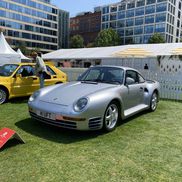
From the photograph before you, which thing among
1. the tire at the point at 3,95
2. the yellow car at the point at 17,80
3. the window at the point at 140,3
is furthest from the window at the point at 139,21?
the tire at the point at 3,95

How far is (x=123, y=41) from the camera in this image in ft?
290

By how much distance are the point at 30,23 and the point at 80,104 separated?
82.2 m

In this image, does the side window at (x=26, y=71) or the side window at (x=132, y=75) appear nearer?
the side window at (x=132, y=75)

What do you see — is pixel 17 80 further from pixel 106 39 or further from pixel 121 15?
pixel 121 15

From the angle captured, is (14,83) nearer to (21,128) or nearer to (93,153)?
(21,128)

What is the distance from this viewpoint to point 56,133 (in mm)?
4727

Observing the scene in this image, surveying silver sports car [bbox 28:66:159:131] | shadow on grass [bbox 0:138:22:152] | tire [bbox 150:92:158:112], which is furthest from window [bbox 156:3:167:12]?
shadow on grass [bbox 0:138:22:152]

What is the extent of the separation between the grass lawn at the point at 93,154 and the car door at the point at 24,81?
8.06 ft

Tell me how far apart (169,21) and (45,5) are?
44.5m

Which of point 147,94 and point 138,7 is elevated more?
point 138,7

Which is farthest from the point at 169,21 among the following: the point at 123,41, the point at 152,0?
the point at 123,41

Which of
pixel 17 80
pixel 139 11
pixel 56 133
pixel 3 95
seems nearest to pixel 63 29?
pixel 139 11

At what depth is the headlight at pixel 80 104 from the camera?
4.38m

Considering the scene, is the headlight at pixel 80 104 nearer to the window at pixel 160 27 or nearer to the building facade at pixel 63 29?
the window at pixel 160 27
